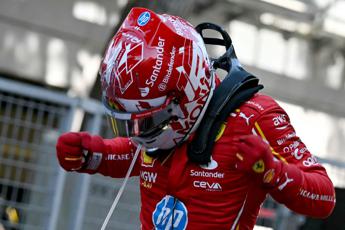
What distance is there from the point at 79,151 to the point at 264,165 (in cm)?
89

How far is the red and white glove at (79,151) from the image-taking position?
3.46 metres

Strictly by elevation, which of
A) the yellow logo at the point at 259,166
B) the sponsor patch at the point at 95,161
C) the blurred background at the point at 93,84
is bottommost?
the blurred background at the point at 93,84

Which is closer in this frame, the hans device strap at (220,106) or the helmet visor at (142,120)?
the helmet visor at (142,120)

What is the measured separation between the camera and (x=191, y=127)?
10.8ft

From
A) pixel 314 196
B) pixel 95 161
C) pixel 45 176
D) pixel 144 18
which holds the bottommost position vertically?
pixel 45 176

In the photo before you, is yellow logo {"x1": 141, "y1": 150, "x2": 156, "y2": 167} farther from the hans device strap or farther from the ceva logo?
the ceva logo

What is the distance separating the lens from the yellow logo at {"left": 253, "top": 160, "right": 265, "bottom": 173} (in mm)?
2863

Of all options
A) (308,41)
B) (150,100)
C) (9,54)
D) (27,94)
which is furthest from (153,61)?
(308,41)

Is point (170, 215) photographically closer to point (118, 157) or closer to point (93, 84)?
point (118, 157)

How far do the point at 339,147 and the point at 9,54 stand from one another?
237 inches

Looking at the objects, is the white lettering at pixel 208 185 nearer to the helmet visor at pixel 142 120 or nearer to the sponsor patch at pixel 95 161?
the helmet visor at pixel 142 120

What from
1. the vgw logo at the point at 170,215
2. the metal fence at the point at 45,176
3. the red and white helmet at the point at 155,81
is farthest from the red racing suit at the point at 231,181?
the metal fence at the point at 45,176

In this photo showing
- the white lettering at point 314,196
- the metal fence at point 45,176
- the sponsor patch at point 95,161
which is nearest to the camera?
the white lettering at point 314,196

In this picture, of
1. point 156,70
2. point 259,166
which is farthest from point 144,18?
point 259,166
